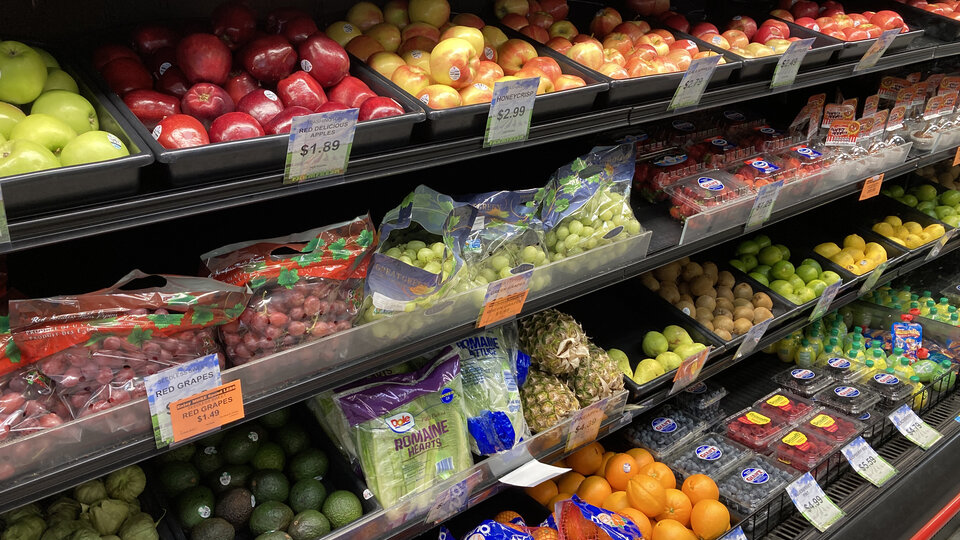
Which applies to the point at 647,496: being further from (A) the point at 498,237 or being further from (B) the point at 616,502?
(A) the point at 498,237

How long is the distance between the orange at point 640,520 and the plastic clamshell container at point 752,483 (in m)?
0.32

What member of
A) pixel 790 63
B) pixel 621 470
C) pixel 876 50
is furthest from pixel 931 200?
pixel 621 470

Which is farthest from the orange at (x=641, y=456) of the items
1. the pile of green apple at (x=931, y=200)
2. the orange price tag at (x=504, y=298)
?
the pile of green apple at (x=931, y=200)

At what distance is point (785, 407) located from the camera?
2.54 meters

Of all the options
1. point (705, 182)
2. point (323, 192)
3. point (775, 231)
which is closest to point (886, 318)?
point (775, 231)

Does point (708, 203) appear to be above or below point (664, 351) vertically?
above

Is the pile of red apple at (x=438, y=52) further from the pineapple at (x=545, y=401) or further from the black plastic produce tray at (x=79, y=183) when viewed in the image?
the pineapple at (x=545, y=401)

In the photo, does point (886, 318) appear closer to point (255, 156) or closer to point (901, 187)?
point (901, 187)

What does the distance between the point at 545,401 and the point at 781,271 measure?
4.45ft

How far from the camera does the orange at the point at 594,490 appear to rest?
2068 mm

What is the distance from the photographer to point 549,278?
5.83ft

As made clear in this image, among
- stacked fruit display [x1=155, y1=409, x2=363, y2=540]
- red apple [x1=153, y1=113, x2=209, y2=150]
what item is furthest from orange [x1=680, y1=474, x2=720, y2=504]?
red apple [x1=153, y1=113, x2=209, y2=150]

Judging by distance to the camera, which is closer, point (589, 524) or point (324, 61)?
point (324, 61)

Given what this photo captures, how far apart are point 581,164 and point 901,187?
239 cm
